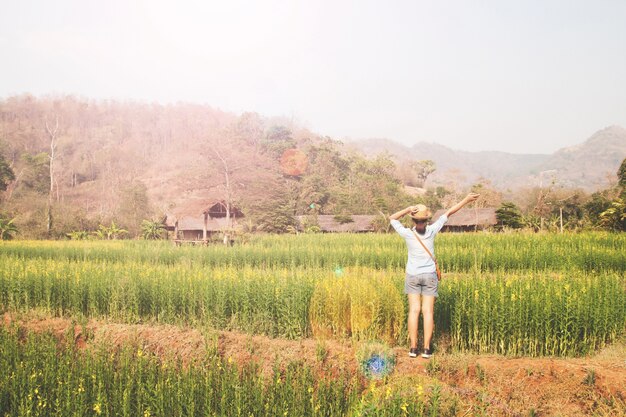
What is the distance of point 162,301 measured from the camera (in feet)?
30.4

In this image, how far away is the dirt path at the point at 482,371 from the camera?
5375mm

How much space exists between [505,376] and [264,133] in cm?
7987

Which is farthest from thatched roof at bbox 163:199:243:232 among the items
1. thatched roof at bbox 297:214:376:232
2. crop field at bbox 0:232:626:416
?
crop field at bbox 0:232:626:416

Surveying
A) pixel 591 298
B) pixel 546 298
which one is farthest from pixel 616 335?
pixel 546 298

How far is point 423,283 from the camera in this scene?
6.31 m

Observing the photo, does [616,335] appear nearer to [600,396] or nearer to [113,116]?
[600,396]

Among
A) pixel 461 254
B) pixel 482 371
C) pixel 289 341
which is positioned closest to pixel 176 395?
pixel 289 341

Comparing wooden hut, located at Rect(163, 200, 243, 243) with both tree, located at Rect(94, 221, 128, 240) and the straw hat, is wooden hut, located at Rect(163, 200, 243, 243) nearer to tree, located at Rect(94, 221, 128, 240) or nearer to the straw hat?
tree, located at Rect(94, 221, 128, 240)

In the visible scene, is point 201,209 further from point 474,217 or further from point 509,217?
point 509,217

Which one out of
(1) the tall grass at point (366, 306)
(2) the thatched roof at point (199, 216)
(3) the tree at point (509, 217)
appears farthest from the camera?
(2) the thatched roof at point (199, 216)

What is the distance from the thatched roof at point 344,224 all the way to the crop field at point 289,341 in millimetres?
34632

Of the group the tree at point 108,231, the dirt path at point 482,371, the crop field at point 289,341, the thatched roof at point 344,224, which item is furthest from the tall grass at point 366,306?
the thatched roof at point 344,224

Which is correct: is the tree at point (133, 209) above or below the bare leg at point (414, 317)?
above

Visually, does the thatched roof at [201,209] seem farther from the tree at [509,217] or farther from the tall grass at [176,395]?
the tall grass at [176,395]
